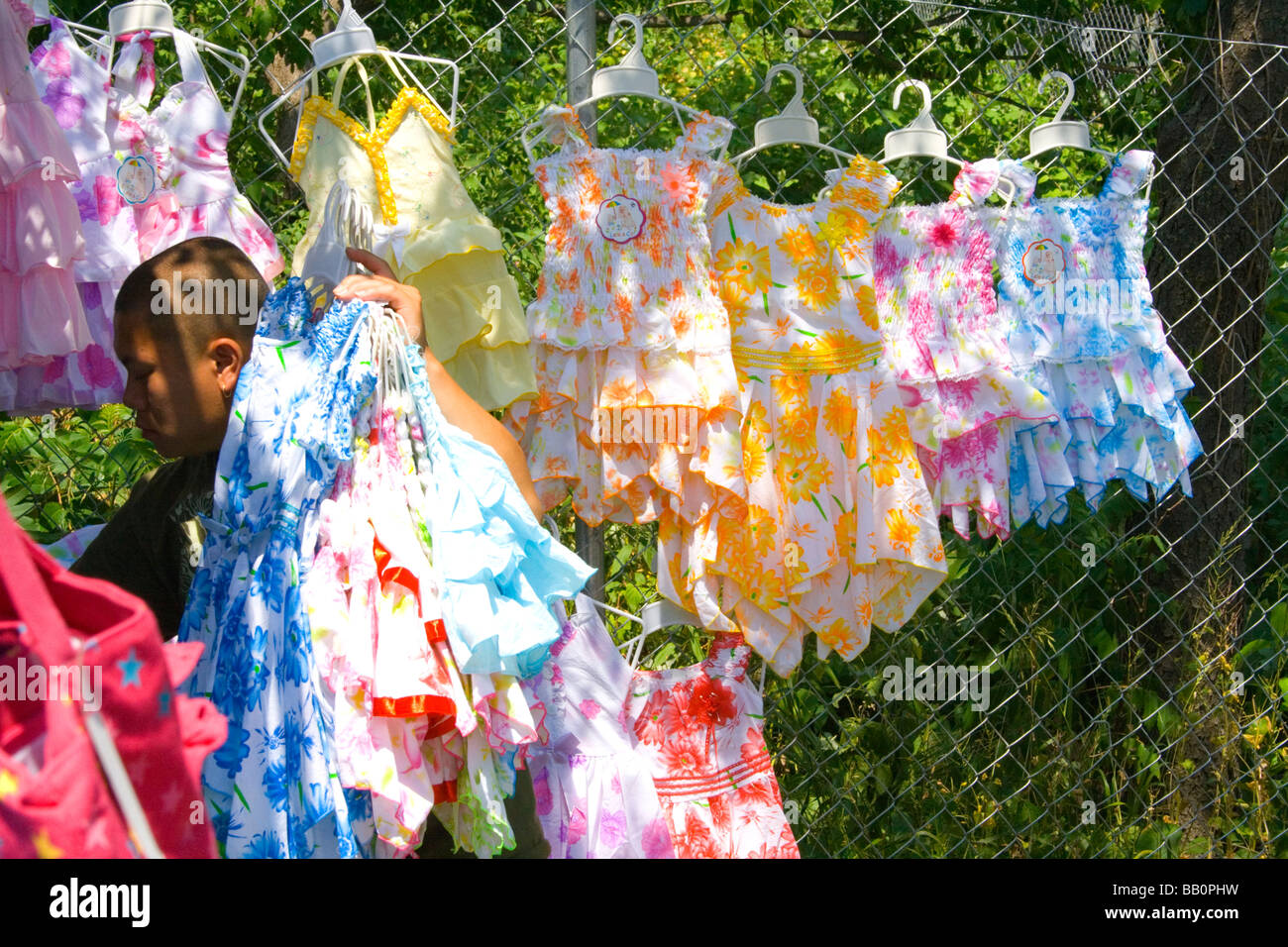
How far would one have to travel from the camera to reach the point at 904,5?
3.76 m

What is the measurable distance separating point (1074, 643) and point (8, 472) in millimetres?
3140

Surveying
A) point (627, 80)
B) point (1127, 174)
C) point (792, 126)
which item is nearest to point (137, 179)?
point (627, 80)

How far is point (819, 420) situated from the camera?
2828 millimetres

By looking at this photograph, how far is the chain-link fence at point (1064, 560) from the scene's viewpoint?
3.57 m

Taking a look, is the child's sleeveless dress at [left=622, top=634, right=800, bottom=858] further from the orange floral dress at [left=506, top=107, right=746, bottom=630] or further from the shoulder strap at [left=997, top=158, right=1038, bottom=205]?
the shoulder strap at [left=997, top=158, right=1038, bottom=205]

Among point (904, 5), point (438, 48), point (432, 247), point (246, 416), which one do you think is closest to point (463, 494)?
point (246, 416)

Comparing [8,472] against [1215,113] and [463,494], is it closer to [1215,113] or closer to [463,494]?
[463,494]

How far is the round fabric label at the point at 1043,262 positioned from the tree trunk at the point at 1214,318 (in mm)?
503

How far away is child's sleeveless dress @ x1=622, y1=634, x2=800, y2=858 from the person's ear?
1093 millimetres

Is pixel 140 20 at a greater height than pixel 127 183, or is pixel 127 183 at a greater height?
pixel 140 20

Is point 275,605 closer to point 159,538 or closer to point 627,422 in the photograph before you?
point 159,538

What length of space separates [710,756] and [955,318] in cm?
113

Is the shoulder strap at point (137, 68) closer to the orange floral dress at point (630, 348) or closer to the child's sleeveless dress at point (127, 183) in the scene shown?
the child's sleeveless dress at point (127, 183)
